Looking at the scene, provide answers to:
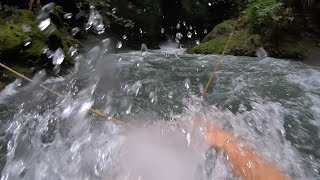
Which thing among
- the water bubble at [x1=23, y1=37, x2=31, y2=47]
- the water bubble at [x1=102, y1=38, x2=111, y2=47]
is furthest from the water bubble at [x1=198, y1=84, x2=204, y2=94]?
the water bubble at [x1=102, y1=38, x2=111, y2=47]

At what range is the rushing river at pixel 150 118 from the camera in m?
2.74

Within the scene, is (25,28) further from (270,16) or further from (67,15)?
(270,16)

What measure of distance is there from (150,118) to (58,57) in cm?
235

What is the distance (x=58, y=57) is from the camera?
5094 mm

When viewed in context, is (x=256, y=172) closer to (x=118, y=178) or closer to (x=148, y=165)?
(x=148, y=165)

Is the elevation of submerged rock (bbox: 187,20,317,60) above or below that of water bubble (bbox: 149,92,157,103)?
below

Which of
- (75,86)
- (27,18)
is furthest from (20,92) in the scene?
(27,18)

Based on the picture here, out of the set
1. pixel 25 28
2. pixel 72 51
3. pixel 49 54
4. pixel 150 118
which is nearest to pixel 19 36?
pixel 25 28

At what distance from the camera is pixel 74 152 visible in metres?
2.86

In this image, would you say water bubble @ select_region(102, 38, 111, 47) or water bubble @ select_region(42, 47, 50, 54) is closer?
water bubble @ select_region(42, 47, 50, 54)

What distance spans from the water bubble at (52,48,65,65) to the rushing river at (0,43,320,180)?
311mm

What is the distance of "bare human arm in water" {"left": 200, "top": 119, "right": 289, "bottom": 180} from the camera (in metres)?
2.64

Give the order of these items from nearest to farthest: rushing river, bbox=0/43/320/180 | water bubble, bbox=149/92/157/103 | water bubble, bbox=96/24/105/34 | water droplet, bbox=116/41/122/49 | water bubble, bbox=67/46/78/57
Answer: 1. rushing river, bbox=0/43/320/180
2. water bubble, bbox=149/92/157/103
3. water bubble, bbox=67/46/78/57
4. water bubble, bbox=96/24/105/34
5. water droplet, bbox=116/41/122/49

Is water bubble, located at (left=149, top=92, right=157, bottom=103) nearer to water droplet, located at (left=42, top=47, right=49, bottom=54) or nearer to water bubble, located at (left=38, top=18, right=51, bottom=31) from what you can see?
water droplet, located at (left=42, top=47, right=49, bottom=54)
